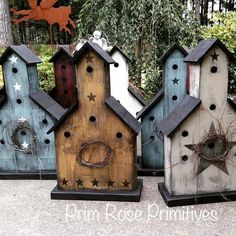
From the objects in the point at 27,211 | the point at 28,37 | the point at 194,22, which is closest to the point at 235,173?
the point at 27,211

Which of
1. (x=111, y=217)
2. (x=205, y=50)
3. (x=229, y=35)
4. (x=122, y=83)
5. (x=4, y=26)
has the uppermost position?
(x=4, y=26)

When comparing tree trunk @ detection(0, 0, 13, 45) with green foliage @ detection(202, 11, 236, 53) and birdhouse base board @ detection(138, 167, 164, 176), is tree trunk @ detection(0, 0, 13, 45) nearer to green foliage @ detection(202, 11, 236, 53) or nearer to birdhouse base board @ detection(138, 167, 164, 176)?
green foliage @ detection(202, 11, 236, 53)

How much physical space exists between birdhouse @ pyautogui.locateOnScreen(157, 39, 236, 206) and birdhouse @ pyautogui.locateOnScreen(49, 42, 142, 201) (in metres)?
0.31

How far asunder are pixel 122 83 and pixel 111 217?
1.62 metres

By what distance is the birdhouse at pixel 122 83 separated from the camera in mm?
3402

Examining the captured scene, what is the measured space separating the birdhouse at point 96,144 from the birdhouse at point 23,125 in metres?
0.42

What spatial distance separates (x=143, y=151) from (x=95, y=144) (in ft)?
2.21

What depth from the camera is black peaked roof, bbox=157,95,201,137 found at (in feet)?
7.54

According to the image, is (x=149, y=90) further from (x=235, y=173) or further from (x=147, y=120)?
(x=235, y=173)

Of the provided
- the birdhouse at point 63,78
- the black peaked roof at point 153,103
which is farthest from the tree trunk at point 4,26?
the black peaked roof at point 153,103

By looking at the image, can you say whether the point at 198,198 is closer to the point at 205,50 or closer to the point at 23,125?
the point at 205,50

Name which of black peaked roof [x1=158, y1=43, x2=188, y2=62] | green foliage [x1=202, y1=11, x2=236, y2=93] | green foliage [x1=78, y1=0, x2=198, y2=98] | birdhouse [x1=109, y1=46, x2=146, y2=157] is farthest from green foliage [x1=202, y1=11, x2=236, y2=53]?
black peaked roof [x1=158, y1=43, x2=188, y2=62]

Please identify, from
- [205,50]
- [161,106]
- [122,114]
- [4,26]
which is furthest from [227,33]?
[4,26]

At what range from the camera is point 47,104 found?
2.90 metres
